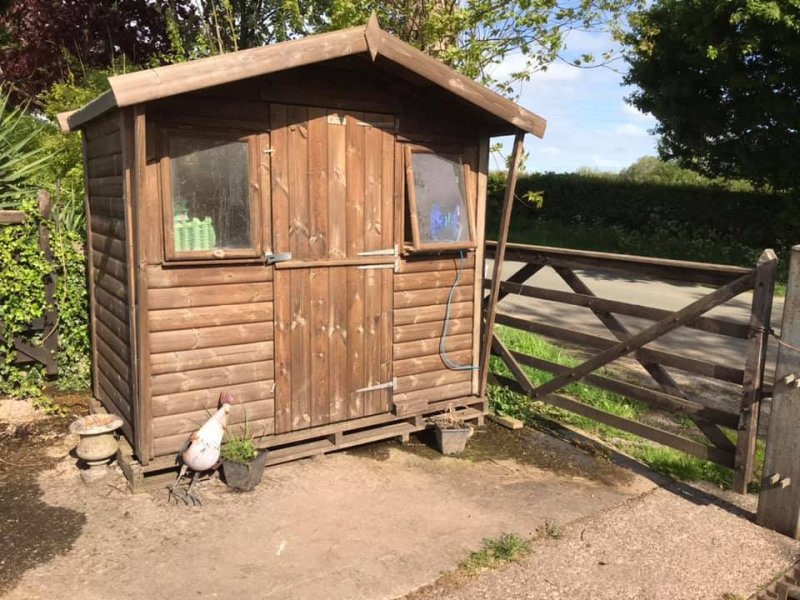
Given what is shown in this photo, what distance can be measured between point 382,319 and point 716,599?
114 inches

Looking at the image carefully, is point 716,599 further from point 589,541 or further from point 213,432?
point 213,432

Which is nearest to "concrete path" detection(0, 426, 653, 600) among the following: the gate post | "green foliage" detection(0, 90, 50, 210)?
the gate post

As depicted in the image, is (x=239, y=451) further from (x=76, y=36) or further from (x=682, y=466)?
(x=76, y=36)

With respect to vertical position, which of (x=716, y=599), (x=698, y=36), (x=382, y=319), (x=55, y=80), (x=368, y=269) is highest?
(x=698, y=36)

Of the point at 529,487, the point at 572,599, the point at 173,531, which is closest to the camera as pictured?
the point at 572,599

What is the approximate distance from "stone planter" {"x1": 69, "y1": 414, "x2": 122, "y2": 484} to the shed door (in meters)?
1.14

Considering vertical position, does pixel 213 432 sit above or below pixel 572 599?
above

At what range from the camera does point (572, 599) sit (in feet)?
11.0

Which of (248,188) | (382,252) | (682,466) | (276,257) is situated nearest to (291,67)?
(248,188)

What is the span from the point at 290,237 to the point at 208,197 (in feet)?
2.09

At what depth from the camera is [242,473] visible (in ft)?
14.4

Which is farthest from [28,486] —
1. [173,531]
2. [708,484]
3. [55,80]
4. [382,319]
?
[55,80]

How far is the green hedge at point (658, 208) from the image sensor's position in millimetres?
16125

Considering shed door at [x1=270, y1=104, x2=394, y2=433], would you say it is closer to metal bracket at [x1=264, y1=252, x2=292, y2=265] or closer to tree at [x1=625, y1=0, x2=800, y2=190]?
metal bracket at [x1=264, y1=252, x2=292, y2=265]
